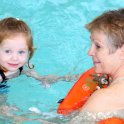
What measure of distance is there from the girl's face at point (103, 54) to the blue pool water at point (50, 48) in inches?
30.7

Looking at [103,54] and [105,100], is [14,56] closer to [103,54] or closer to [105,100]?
[103,54]

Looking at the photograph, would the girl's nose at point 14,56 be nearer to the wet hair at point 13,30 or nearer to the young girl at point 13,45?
the young girl at point 13,45

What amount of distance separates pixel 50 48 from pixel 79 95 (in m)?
1.81

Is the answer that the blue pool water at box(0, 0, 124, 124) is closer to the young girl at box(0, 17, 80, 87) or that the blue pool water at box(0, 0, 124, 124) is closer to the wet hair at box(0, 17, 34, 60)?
the young girl at box(0, 17, 80, 87)

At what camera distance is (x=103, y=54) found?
344 centimetres

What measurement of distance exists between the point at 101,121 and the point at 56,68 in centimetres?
232

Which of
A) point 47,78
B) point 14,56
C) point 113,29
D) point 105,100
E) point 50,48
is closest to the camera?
point 105,100

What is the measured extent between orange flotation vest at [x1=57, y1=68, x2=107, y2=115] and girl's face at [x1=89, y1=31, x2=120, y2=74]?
2.66 feet

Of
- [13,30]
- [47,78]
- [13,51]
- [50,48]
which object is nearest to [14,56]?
[13,51]

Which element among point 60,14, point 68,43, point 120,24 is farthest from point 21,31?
point 60,14

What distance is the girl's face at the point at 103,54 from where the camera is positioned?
134 inches

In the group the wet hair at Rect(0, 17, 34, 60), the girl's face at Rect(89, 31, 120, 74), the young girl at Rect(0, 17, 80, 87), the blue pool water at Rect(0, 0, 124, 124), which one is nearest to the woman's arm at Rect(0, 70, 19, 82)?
the young girl at Rect(0, 17, 80, 87)

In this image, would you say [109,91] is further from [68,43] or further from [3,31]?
[68,43]

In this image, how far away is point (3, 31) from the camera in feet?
14.2
